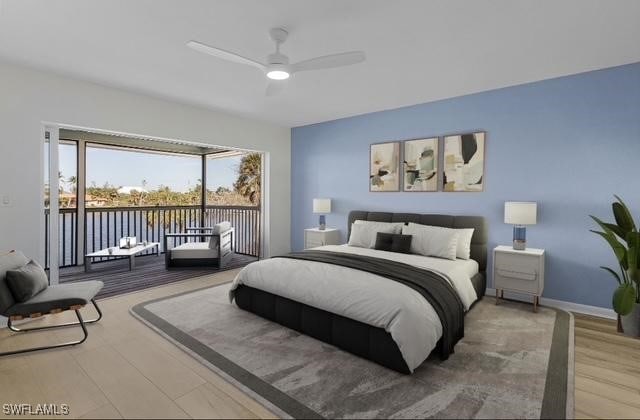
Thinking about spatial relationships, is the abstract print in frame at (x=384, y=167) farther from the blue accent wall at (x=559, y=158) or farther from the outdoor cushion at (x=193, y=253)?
the outdoor cushion at (x=193, y=253)

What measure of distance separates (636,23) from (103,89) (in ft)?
17.7

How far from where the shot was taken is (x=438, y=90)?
4.15 m

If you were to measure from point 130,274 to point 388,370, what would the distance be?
4552 millimetres

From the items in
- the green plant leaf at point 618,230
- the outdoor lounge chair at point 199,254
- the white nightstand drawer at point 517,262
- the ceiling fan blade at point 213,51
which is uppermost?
the ceiling fan blade at point 213,51

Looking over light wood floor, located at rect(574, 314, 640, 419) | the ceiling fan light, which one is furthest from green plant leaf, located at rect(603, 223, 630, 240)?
the ceiling fan light

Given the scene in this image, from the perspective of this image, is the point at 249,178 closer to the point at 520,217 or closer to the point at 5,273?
the point at 5,273

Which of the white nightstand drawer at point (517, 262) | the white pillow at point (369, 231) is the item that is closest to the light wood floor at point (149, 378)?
the white nightstand drawer at point (517, 262)

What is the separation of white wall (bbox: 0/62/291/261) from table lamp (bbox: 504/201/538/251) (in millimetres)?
4384

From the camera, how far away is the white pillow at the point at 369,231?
450 cm

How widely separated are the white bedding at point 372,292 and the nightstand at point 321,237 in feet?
6.07

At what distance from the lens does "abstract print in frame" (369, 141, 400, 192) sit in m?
5.02

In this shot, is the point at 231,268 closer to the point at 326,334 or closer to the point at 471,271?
the point at 326,334

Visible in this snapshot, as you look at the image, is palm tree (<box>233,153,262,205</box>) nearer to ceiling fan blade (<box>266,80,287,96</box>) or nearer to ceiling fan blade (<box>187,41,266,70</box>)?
ceiling fan blade (<box>266,80,287,96</box>)

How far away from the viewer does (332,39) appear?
284 cm
